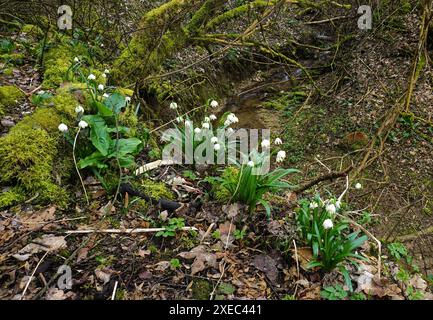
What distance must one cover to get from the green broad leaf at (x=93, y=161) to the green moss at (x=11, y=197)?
0.51m

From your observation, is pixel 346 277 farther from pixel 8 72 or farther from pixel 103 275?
pixel 8 72

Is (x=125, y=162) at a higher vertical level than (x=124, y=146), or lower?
lower

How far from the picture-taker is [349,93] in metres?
7.17

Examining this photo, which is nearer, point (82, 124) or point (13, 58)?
point (82, 124)

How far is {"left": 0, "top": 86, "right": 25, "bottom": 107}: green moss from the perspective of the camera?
362 cm

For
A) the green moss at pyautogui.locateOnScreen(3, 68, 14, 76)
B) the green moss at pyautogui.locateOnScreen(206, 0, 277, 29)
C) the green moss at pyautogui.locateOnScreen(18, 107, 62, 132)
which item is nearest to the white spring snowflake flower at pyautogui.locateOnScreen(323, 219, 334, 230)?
the green moss at pyautogui.locateOnScreen(18, 107, 62, 132)

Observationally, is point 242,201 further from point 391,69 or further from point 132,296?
point 391,69

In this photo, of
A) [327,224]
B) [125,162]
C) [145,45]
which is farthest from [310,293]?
[145,45]

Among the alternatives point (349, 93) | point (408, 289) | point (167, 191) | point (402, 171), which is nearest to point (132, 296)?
point (167, 191)

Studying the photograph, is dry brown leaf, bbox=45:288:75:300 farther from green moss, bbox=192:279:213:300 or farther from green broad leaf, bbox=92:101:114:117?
green broad leaf, bbox=92:101:114:117

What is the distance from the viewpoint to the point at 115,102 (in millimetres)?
3574

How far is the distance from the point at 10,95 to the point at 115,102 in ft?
3.82

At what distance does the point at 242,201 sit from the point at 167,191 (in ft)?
2.39

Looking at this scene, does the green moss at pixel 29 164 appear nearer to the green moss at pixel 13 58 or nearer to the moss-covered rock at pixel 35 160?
the moss-covered rock at pixel 35 160
